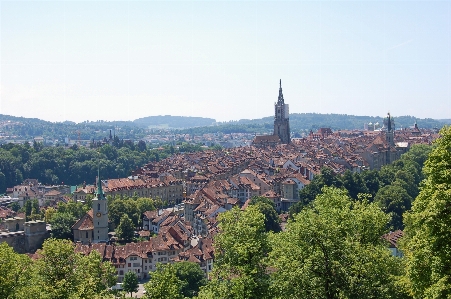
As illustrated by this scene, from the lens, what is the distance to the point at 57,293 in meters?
23.9

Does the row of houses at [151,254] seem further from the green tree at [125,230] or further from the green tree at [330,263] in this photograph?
the green tree at [330,263]

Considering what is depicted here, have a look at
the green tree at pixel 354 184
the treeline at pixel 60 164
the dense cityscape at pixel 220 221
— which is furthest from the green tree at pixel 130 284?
the treeline at pixel 60 164

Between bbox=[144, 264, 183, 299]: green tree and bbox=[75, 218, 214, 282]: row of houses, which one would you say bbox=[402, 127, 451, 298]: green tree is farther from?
bbox=[75, 218, 214, 282]: row of houses

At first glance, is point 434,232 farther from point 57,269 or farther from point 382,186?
point 382,186

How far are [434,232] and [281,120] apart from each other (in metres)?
126

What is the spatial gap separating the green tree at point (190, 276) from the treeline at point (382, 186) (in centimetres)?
2156

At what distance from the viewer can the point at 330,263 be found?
2095 cm

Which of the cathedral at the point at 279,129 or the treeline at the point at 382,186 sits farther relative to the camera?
the cathedral at the point at 279,129

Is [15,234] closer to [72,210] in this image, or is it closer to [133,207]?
[72,210]

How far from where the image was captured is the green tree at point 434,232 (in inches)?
705

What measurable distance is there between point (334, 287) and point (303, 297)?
1.13 meters

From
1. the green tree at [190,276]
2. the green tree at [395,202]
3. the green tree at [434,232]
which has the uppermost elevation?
the green tree at [434,232]

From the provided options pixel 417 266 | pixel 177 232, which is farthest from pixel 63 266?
pixel 177 232

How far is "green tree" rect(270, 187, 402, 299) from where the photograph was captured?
814 inches
